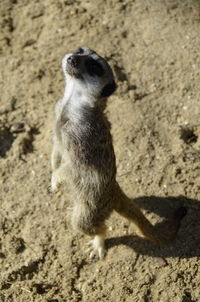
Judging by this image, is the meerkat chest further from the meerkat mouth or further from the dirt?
the dirt

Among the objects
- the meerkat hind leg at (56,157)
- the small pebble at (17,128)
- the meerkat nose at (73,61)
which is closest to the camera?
the meerkat nose at (73,61)

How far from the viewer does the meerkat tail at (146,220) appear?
2.98 m

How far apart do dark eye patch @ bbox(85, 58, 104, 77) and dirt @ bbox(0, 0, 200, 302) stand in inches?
37.9

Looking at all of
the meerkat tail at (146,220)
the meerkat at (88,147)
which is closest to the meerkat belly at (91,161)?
the meerkat at (88,147)

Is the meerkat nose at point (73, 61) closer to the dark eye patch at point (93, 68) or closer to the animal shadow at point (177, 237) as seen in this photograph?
the dark eye patch at point (93, 68)

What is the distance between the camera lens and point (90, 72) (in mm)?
2604

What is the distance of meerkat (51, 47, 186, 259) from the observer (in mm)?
2611

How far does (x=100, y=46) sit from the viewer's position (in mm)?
3953

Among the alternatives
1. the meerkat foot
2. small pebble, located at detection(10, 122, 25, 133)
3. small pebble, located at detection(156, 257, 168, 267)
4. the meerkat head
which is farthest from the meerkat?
small pebble, located at detection(10, 122, 25, 133)

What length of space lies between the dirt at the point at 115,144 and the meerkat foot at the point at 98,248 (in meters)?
0.04

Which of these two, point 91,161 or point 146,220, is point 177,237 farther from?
point 91,161

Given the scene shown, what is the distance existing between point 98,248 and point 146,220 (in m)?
0.35

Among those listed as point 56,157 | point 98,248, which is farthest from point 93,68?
point 98,248

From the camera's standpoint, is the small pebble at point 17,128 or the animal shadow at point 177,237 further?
the small pebble at point 17,128
